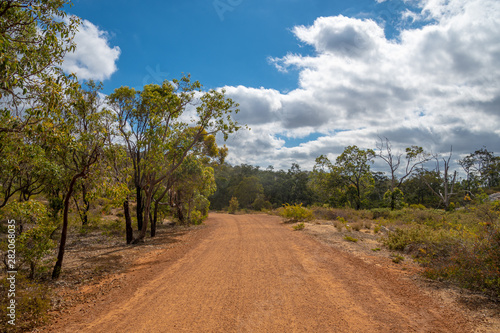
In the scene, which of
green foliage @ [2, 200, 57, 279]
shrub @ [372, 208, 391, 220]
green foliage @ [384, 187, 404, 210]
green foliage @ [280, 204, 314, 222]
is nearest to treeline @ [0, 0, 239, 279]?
green foliage @ [2, 200, 57, 279]

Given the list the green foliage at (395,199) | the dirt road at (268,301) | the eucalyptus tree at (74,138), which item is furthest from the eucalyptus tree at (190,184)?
the green foliage at (395,199)

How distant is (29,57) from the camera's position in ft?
17.3

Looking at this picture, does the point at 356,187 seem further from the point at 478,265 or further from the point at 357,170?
the point at 478,265

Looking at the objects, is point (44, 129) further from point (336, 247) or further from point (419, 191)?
point (419, 191)

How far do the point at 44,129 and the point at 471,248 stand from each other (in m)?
9.39

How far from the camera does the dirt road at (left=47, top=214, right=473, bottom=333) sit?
16.3ft

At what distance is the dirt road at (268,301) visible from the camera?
497 cm

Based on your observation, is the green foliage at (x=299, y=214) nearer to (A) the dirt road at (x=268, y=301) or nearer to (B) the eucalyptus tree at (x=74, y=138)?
(A) the dirt road at (x=268, y=301)

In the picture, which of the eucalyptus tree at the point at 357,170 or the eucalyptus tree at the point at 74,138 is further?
the eucalyptus tree at the point at 357,170

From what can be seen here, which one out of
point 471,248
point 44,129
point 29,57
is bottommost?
point 471,248

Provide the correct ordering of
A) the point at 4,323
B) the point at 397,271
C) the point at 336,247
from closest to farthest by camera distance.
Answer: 1. the point at 4,323
2. the point at 397,271
3. the point at 336,247

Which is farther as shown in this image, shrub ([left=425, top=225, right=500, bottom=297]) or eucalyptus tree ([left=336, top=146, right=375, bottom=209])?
eucalyptus tree ([left=336, top=146, right=375, bottom=209])

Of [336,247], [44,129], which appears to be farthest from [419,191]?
[44,129]

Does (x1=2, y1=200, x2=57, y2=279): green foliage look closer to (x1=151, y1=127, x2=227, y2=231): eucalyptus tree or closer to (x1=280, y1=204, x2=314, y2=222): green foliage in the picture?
(x1=151, y1=127, x2=227, y2=231): eucalyptus tree
